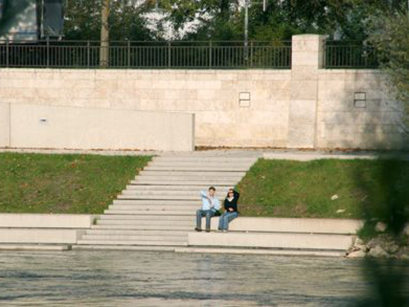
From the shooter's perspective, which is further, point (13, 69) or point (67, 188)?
point (13, 69)

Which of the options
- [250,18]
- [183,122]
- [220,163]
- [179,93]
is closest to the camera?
[220,163]

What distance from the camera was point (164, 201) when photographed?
30.0 m

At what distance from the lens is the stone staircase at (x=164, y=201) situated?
89.9 feet

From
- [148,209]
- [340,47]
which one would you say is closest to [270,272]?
[148,209]

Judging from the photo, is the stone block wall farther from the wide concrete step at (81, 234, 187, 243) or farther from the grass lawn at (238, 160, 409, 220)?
the wide concrete step at (81, 234, 187, 243)

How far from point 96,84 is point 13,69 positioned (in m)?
2.62

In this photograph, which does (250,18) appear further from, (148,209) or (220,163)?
(148,209)

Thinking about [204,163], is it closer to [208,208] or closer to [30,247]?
[208,208]

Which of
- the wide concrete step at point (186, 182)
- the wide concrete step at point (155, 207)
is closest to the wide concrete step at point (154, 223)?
the wide concrete step at point (155, 207)

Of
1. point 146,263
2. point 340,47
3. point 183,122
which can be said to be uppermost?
point 340,47

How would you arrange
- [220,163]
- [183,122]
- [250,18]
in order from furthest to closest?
[250,18]
[183,122]
[220,163]

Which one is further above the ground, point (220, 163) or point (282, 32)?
point (282, 32)

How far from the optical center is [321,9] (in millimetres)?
40062

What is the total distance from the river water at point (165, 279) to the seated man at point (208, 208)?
5.12 feet
